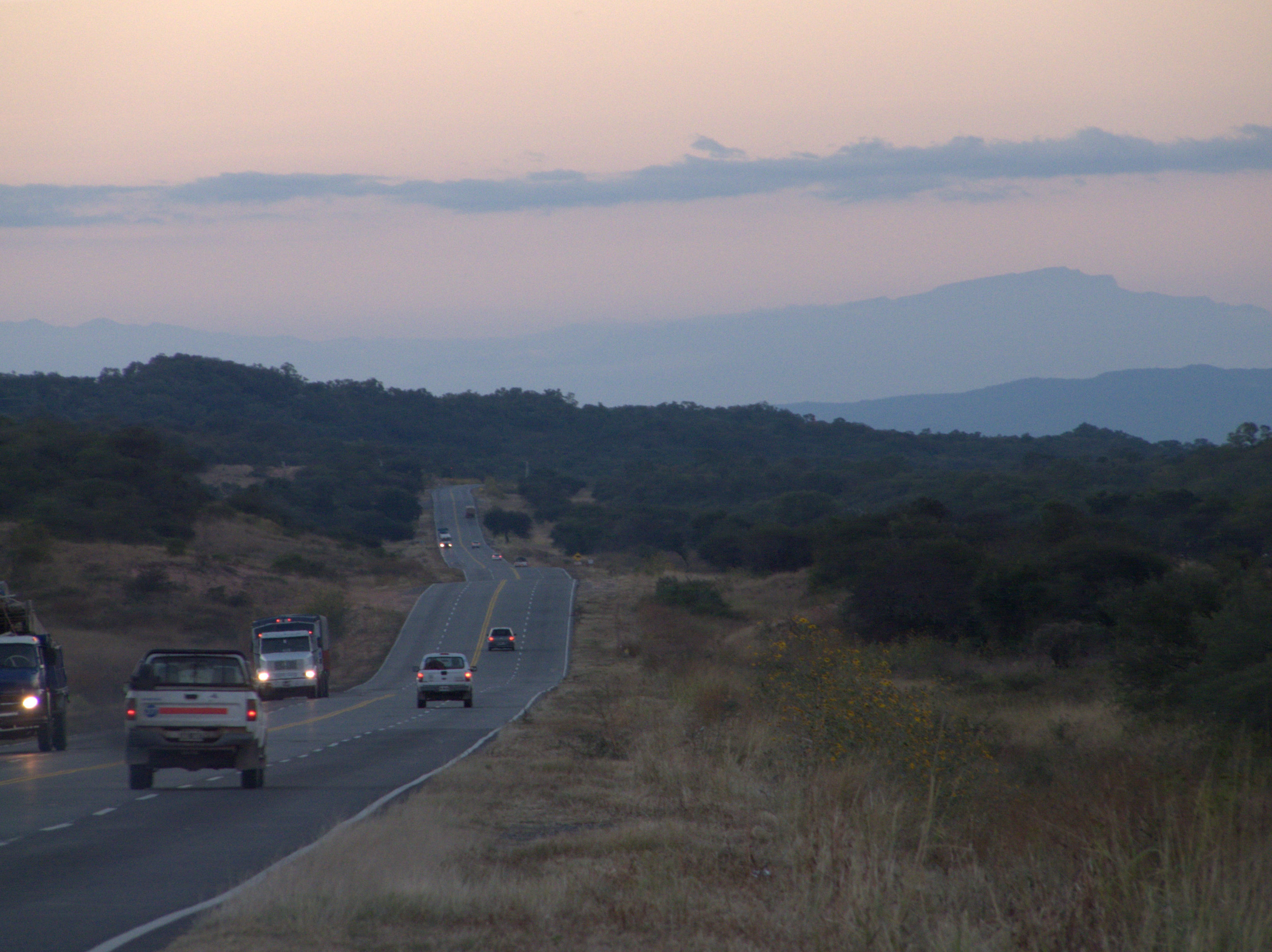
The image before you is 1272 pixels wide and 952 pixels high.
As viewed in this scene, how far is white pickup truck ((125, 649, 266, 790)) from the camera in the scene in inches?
671

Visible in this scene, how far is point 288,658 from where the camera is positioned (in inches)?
1735

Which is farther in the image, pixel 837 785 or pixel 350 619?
pixel 350 619

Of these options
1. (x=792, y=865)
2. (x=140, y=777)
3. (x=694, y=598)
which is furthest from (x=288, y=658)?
(x=792, y=865)

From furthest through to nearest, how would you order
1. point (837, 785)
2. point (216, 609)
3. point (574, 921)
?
point (216, 609), point (837, 785), point (574, 921)

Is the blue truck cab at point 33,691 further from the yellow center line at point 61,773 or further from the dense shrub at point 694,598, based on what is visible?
the dense shrub at point 694,598

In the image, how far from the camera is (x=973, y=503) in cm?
9550

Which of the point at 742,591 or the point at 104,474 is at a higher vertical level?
the point at 104,474

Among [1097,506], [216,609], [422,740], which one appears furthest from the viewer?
[1097,506]

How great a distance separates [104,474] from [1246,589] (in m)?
83.1

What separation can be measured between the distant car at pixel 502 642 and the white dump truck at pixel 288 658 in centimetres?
1774

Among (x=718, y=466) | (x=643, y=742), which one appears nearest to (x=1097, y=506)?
(x=643, y=742)

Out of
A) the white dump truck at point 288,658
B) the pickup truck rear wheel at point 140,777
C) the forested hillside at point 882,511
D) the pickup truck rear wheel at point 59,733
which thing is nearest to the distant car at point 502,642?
the forested hillside at point 882,511

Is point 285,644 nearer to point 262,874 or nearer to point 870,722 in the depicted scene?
point 870,722

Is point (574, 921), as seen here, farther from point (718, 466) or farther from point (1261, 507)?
point (718, 466)
